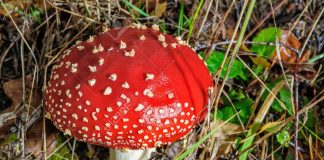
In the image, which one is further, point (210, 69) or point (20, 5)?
point (20, 5)

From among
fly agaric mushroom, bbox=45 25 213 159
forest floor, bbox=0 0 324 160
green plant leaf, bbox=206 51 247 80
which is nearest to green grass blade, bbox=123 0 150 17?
forest floor, bbox=0 0 324 160

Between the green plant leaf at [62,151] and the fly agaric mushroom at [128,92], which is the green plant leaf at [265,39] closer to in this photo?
the fly agaric mushroom at [128,92]

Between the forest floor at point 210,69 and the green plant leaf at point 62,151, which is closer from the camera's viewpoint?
the forest floor at point 210,69

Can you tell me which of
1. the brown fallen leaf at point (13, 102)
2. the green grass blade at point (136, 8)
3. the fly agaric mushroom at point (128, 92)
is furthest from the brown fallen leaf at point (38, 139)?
the green grass blade at point (136, 8)

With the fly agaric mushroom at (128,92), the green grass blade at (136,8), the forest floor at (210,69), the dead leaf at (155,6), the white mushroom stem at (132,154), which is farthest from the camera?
the dead leaf at (155,6)

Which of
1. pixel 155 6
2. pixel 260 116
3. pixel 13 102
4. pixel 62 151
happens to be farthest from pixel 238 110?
pixel 13 102

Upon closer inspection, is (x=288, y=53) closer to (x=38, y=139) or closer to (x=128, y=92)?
(x=128, y=92)
